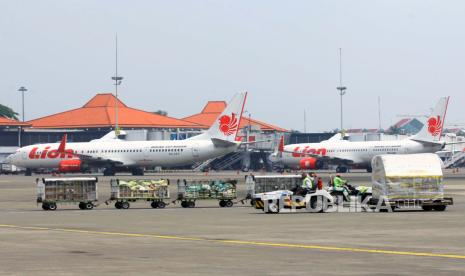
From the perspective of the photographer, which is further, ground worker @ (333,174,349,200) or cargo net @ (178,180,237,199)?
cargo net @ (178,180,237,199)

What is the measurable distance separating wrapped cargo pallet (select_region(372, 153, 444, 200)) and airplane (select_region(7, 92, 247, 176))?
2706 inches

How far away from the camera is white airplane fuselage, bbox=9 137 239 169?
388 ft

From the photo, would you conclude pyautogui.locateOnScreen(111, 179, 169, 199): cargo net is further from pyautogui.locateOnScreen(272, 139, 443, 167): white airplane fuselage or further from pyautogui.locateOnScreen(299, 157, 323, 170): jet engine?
pyautogui.locateOnScreen(299, 157, 323, 170): jet engine

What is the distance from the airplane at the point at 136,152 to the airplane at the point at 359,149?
12.7 m

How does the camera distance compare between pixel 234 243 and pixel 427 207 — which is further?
pixel 427 207

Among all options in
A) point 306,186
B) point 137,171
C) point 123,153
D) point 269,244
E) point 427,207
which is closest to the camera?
point 269,244

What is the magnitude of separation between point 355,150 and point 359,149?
2.26ft

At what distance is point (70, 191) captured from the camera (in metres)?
51.8

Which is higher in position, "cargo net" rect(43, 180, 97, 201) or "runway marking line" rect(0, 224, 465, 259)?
"cargo net" rect(43, 180, 97, 201)

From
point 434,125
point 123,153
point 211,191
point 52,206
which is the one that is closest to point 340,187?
point 211,191

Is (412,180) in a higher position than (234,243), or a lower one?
higher

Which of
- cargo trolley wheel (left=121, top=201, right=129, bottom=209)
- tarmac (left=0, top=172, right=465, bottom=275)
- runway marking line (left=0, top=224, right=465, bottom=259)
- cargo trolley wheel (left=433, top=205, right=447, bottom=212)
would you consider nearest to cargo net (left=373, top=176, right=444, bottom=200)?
cargo trolley wheel (left=433, top=205, right=447, bottom=212)

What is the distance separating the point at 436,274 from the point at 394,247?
20.9 ft

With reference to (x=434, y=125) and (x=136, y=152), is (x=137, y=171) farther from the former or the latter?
(x=434, y=125)
